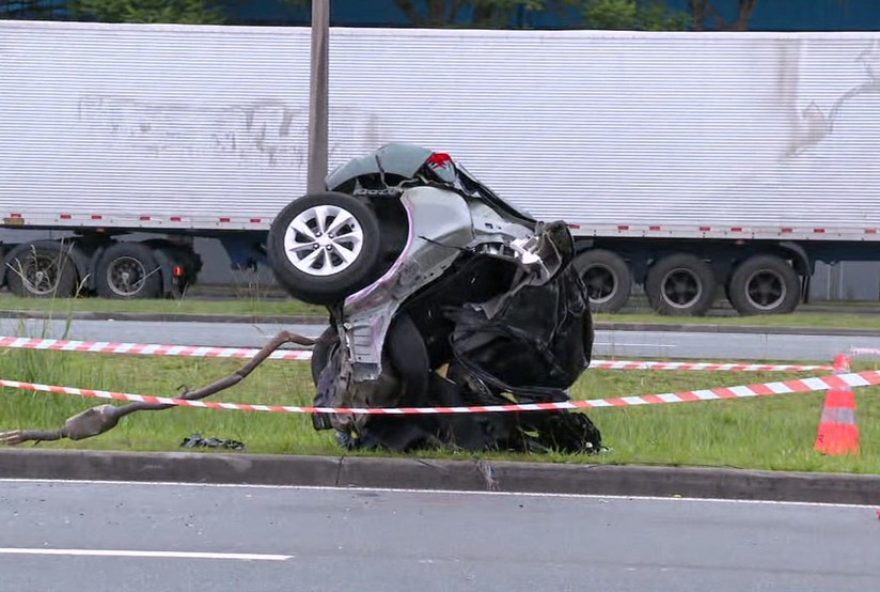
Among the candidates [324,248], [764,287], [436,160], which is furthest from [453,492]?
[764,287]

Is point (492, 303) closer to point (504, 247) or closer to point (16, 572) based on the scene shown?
point (504, 247)

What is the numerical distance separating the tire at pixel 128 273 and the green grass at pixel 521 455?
35.7ft

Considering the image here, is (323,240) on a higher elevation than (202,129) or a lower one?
lower

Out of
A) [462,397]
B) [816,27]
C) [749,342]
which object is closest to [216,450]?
[462,397]

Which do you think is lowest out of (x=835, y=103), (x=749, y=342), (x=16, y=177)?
(x=749, y=342)

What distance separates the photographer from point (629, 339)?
64.3 feet

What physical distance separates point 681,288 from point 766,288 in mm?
1407

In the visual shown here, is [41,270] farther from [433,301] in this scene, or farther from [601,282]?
[433,301]

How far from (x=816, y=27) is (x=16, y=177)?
19.2 meters

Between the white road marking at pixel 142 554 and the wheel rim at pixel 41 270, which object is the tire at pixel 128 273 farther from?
the white road marking at pixel 142 554

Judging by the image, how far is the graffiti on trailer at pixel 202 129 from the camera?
82.4ft

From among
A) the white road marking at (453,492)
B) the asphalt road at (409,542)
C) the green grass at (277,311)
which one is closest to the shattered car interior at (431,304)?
the white road marking at (453,492)

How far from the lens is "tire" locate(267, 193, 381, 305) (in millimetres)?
8953

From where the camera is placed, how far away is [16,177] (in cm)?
2536
